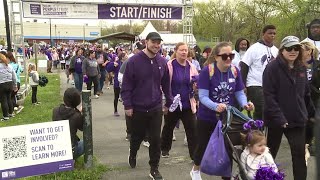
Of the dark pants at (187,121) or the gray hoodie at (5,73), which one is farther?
the gray hoodie at (5,73)

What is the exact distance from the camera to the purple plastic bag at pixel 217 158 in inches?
161

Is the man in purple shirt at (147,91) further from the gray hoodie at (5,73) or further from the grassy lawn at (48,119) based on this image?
the gray hoodie at (5,73)

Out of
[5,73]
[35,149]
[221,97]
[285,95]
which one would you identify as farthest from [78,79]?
[285,95]

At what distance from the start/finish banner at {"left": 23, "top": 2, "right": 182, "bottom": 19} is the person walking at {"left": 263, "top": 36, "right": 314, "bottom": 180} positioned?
10.5 meters

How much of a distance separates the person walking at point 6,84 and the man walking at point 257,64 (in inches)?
241

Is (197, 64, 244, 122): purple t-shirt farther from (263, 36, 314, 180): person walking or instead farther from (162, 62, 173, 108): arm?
(162, 62, 173, 108): arm

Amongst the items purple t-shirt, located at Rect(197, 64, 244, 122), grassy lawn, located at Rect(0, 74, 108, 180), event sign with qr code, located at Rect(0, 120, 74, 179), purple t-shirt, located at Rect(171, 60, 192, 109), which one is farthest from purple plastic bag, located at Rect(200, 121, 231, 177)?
event sign with qr code, located at Rect(0, 120, 74, 179)

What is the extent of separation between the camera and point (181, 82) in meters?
5.73

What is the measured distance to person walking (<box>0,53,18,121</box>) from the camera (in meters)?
9.56

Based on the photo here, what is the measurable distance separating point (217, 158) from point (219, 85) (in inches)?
34.5

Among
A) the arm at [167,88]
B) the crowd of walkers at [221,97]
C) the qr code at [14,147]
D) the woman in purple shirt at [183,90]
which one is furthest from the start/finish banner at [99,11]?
the qr code at [14,147]

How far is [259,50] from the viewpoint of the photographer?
607 cm

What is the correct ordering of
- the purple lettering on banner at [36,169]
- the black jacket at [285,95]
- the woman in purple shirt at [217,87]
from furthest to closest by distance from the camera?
the purple lettering on banner at [36,169], the woman in purple shirt at [217,87], the black jacket at [285,95]

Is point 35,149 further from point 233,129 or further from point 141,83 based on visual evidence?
point 233,129
